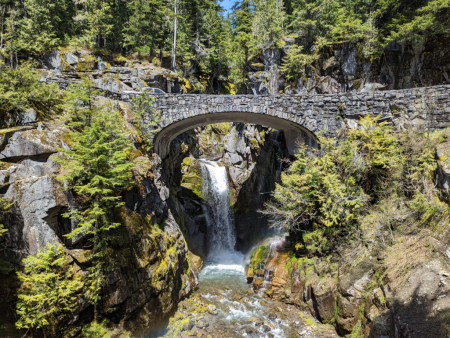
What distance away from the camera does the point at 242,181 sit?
22172 millimetres

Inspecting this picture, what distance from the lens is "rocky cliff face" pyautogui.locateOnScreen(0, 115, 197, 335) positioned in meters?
6.71

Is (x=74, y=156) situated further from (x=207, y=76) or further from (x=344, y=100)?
(x=207, y=76)

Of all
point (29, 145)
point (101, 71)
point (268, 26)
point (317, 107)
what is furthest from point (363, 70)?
point (101, 71)

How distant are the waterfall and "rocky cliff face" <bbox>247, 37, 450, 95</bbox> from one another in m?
9.40

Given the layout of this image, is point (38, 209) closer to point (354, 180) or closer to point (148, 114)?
point (148, 114)

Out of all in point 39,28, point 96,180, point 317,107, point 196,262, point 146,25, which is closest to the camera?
point 96,180

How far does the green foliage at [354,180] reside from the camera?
9633 millimetres

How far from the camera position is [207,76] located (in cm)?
3186

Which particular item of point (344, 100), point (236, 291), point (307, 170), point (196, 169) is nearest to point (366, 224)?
point (307, 170)

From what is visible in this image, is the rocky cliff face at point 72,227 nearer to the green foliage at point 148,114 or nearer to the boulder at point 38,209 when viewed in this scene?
the boulder at point 38,209

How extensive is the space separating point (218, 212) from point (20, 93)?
1596 cm

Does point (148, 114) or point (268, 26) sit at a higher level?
point (268, 26)

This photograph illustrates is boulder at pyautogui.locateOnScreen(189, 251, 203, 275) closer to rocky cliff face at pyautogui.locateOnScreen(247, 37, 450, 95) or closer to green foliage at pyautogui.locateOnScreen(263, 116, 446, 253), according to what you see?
green foliage at pyautogui.locateOnScreen(263, 116, 446, 253)

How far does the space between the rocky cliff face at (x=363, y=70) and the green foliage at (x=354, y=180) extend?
7.61 meters
